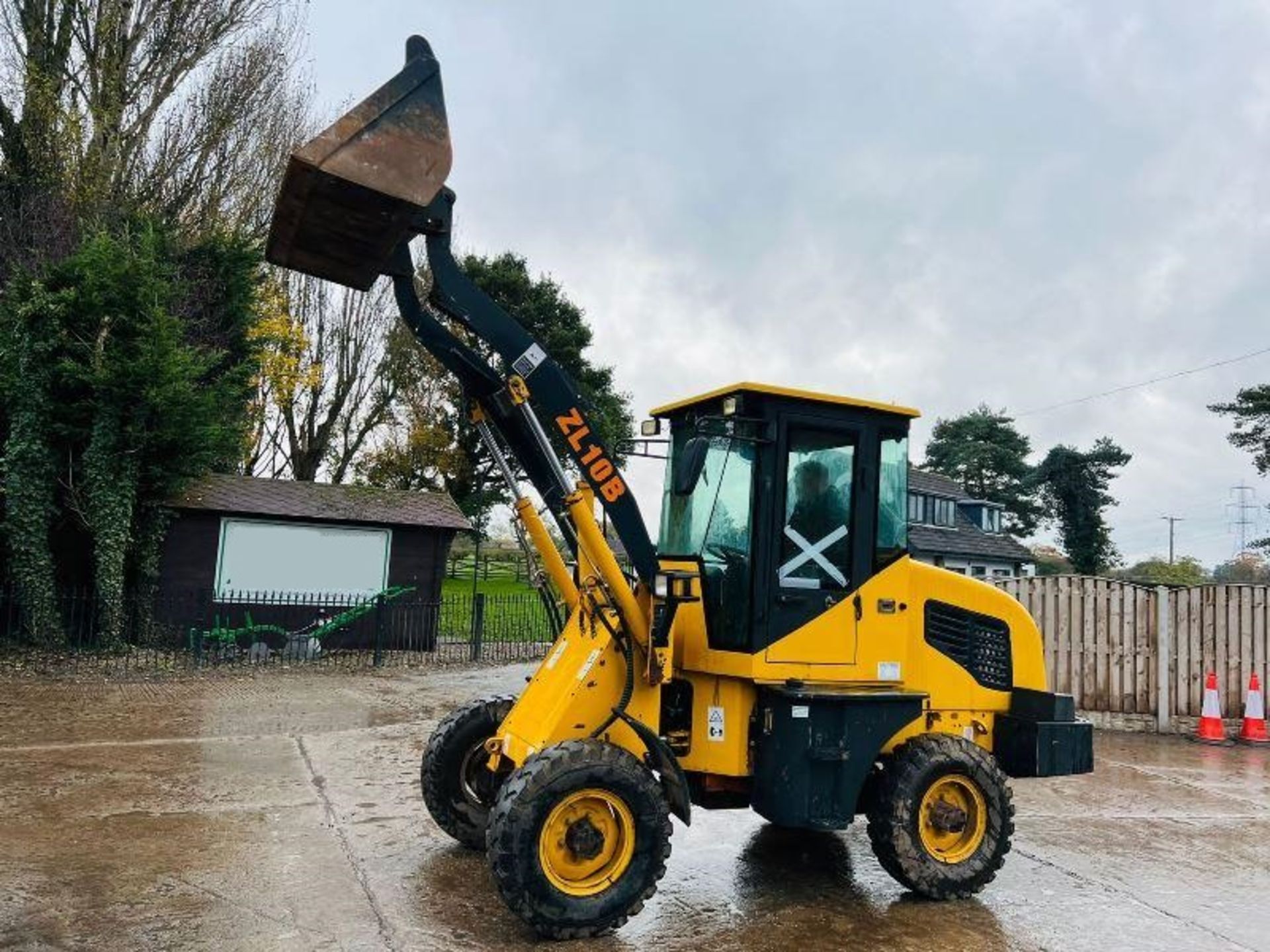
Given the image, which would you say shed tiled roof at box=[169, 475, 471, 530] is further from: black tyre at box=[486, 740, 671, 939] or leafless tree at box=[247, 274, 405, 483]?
black tyre at box=[486, 740, 671, 939]

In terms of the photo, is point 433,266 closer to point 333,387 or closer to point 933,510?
point 333,387

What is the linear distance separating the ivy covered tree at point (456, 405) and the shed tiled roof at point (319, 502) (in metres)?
8.51

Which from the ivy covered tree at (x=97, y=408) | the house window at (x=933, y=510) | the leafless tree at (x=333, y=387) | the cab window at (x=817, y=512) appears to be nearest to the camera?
the cab window at (x=817, y=512)

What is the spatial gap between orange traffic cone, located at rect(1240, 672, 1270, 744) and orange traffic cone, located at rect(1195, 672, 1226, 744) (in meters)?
0.22

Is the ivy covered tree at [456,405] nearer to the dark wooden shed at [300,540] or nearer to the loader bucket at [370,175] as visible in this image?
the dark wooden shed at [300,540]

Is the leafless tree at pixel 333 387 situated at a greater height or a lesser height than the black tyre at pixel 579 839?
greater

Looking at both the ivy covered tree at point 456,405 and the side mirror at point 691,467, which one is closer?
the side mirror at point 691,467

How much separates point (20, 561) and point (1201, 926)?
15581 mm

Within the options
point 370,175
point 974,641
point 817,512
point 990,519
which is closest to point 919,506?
point 990,519

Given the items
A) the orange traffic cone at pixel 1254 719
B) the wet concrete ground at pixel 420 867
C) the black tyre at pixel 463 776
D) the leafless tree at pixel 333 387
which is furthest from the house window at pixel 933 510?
the black tyre at pixel 463 776

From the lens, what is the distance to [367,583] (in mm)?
18109

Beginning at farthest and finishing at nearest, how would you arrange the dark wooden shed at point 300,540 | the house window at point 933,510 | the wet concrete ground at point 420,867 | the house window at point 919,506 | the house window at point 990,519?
the house window at point 990,519, the house window at point 933,510, the house window at point 919,506, the dark wooden shed at point 300,540, the wet concrete ground at point 420,867

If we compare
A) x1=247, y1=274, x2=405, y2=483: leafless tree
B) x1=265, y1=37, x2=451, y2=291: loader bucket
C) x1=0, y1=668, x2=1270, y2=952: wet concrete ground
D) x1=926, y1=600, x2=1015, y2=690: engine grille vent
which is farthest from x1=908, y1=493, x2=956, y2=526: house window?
x1=265, y1=37, x2=451, y2=291: loader bucket

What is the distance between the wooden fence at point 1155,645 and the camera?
1081 centimetres
